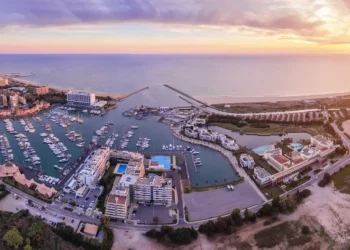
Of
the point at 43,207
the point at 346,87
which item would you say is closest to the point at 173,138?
the point at 43,207

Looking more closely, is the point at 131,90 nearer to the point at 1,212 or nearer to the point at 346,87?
the point at 1,212

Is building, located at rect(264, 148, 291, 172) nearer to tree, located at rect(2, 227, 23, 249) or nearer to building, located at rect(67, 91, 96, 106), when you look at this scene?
tree, located at rect(2, 227, 23, 249)

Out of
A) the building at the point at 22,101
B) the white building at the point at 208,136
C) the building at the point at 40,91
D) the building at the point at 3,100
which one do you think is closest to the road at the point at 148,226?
the white building at the point at 208,136

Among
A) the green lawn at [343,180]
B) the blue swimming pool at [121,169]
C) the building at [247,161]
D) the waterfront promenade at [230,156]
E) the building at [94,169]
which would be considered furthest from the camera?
the building at [247,161]

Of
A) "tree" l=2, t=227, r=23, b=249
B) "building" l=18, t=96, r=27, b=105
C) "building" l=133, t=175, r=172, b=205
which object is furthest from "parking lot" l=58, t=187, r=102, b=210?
"building" l=18, t=96, r=27, b=105

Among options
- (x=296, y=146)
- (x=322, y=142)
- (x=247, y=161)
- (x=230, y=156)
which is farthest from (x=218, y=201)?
(x=322, y=142)

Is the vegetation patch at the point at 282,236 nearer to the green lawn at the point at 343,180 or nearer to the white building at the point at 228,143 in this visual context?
the green lawn at the point at 343,180

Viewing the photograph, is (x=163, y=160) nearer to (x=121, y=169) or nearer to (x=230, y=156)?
(x=121, y=169)

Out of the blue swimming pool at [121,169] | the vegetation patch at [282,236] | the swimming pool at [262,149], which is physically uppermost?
the swimming pool at [262,149]
